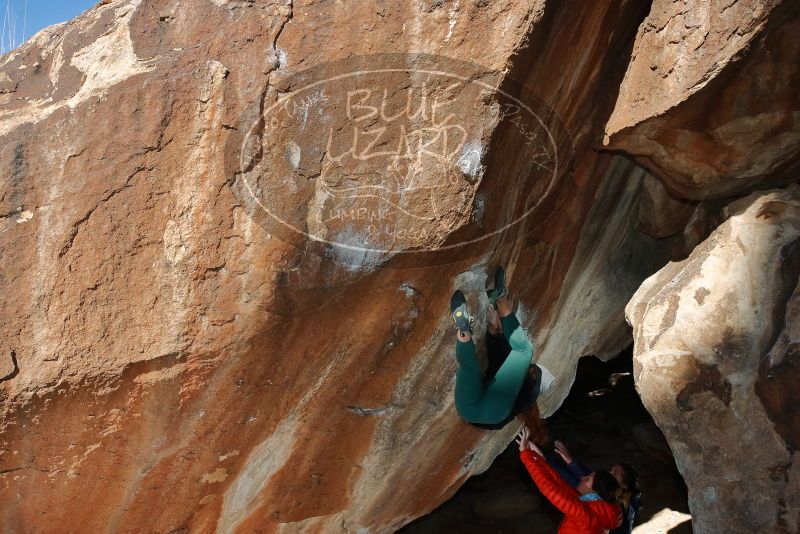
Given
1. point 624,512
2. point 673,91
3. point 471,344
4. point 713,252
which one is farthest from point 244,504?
point 673,91

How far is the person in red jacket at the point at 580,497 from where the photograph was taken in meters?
2.83

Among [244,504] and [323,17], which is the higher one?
[323,17]

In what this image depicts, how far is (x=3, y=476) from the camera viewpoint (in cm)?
231

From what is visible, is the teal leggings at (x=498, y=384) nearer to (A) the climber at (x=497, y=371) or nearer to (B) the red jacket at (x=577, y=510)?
(A) the climber at (x=497, y=371)

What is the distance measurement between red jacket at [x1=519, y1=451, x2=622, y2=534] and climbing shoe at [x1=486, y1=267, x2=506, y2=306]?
0.83 m

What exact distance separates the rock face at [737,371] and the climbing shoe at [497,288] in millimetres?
568

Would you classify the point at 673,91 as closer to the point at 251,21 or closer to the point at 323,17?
the point at 323,17

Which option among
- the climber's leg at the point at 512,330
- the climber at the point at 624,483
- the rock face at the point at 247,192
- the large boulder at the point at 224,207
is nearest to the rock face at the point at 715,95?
the rock face at the point at 247,192

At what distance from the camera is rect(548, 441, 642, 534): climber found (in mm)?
2990

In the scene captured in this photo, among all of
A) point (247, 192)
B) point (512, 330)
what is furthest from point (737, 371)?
point (247, 192)

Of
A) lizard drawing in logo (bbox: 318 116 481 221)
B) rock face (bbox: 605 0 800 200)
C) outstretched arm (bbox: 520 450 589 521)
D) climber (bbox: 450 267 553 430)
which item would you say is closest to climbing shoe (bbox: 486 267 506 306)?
climber (bbox: 450 267 553 430)

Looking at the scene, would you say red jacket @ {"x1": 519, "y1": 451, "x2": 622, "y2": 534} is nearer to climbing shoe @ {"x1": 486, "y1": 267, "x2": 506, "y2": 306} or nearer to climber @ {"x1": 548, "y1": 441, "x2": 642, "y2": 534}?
climber @ {"x1": 548, "y1": 441, "x2": 642, "y2": 534}

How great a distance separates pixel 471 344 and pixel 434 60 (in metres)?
1.06

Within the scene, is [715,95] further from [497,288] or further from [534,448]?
[534,448]
